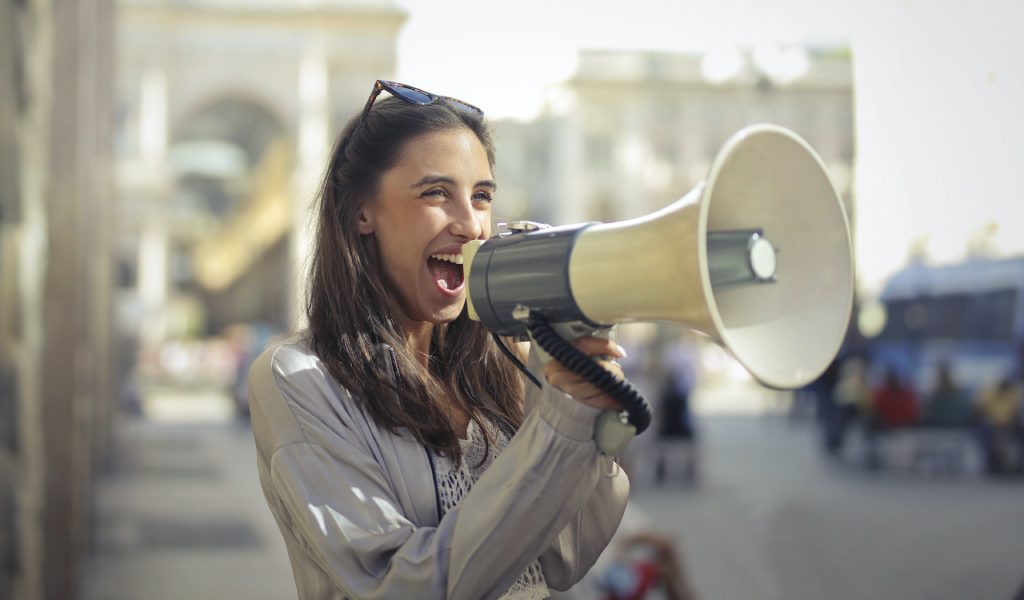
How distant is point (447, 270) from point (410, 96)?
0.82 feet

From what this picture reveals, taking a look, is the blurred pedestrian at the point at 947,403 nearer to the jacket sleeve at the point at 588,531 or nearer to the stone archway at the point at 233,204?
the jacket sleeve at the point at 588,531

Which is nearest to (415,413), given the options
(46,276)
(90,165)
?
(46,276)

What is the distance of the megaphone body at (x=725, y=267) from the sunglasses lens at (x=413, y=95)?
29 centimetres

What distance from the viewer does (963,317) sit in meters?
3.66

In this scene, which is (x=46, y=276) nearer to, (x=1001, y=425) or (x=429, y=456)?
(x=1001, y=425)

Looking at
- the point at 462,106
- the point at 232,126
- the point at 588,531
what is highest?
the point at 232,126

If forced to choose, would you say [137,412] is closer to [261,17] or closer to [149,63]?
[261,17]

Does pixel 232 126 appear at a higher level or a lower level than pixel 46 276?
higher

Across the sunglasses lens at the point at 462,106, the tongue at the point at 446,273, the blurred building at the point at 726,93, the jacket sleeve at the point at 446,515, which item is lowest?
the jacket sleeve at the point at 446,515

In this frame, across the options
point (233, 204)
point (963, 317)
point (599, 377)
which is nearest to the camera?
point (599, 377)

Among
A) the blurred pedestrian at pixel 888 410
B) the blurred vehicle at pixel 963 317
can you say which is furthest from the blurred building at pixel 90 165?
the blurred pedestrian at pixel 888 410

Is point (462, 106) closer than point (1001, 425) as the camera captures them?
Yes

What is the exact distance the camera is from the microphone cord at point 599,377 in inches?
49.9

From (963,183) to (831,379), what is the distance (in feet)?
20.9
